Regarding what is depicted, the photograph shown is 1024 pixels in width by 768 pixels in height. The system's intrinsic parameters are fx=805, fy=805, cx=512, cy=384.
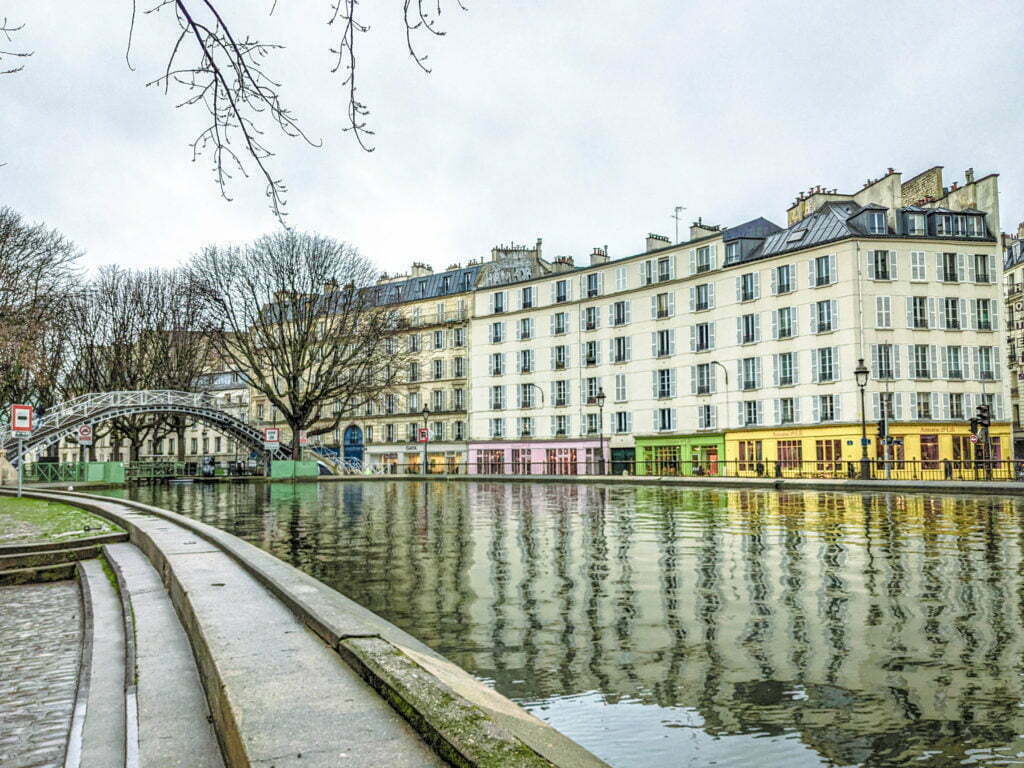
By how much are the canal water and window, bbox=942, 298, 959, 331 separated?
33.7 metres

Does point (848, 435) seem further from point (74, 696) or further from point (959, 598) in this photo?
point (74, 696)

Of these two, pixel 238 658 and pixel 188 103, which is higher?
pixel 188 103

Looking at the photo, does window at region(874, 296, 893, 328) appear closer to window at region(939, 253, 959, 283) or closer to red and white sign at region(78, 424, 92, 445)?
window at region(939, 253, 959, 283)

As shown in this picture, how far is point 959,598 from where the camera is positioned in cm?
703

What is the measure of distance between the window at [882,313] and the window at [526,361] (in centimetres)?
2506

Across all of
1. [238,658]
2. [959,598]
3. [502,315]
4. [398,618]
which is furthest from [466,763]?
[502,315]

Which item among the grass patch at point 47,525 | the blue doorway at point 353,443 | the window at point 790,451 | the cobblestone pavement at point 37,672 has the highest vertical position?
the blue doorway at point 353,443

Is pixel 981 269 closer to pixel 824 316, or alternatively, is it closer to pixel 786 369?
pixel 824 316

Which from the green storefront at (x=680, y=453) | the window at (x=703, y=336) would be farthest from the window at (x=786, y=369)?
the green storefront at (x=680, y=453)

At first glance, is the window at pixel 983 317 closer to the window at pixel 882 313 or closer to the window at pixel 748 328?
the window at pixel 882 313

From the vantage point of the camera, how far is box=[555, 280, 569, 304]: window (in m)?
58.5

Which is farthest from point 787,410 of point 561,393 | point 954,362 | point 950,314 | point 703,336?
point 561,393

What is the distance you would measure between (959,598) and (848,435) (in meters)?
37.1

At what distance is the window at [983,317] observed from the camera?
43438 mm
